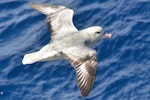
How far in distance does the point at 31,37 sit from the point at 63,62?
1659 millimetres

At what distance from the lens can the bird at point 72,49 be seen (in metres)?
12.5

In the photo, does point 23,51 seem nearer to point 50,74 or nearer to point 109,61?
point 50,74

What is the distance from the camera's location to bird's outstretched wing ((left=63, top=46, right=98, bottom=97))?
12383 mm

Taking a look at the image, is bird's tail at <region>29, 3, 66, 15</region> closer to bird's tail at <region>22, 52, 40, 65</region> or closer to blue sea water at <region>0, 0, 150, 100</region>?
blue sea water at <region>0, 0, 150, 100</region>

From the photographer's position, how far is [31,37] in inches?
632

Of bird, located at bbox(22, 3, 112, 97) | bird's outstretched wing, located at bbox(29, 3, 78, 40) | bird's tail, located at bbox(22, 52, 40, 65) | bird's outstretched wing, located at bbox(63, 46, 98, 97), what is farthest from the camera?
bird's outstretched wing, located at bbox(29, 3, 78, 40)

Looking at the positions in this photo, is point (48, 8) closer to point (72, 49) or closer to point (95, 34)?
point (95, 34)

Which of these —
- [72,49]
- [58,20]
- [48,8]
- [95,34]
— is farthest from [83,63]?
[48,8]

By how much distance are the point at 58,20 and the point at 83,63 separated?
2485mm

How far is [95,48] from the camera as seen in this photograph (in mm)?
15211

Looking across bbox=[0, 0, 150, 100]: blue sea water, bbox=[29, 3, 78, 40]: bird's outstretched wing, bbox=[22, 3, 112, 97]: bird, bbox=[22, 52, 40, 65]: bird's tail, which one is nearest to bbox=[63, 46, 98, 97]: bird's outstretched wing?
bbox=[22, 3, 112, 97]: bird

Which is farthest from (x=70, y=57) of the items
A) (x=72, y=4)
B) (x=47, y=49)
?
(x=72, y=4)

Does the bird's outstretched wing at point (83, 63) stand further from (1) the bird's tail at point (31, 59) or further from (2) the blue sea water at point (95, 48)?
(2) the blue sea water at point (95, 48)

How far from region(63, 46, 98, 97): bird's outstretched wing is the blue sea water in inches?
51.3
